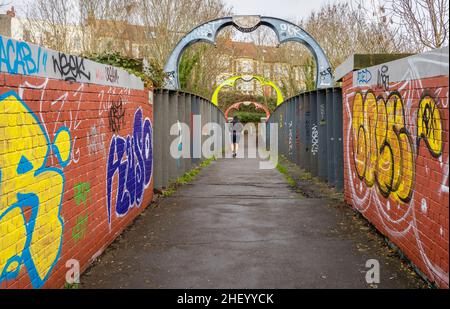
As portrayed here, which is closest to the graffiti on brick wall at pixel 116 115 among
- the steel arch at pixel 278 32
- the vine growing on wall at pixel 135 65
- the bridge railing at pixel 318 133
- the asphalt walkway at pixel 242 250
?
the vine growing on wall at pixel 135 65

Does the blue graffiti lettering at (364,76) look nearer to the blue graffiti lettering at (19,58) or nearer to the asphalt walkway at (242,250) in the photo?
the asphalt walkway at (242,250)

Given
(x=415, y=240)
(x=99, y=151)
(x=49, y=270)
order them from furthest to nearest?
(x=99, y=151) < (x=415, y=240) < (x=49, y=270)

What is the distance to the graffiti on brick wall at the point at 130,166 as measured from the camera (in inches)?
272

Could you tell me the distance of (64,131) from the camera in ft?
16.6

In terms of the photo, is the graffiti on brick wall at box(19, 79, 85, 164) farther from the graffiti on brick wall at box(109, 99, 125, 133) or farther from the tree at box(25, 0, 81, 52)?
the tree at box(25, 0, 81, 52)

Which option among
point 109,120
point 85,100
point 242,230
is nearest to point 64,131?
point 85,100

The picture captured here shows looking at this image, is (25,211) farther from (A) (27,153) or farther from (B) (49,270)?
(B) (49,270)

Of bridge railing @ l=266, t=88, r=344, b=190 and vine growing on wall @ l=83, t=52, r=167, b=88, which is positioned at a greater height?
vine growing on wall @ l=83, t=52, r=167, b=88

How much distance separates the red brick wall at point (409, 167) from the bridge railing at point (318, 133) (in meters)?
2.61

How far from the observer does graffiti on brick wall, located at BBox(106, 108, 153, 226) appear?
6910mm

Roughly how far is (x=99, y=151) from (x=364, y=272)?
3.34 m

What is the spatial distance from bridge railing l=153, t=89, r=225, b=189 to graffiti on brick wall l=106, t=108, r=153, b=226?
762mm

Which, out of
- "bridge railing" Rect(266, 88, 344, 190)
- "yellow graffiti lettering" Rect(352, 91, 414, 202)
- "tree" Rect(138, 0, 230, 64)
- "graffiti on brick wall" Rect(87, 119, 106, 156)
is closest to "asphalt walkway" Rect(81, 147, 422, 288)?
"yellow graffiti lettering" Rect(352, 91, 414, 202)

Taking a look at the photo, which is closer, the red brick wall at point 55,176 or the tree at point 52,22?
the red brick wall at point 55,176
